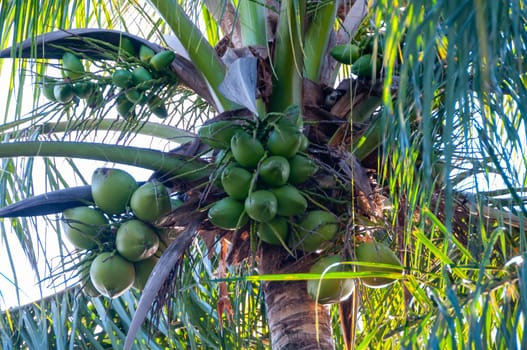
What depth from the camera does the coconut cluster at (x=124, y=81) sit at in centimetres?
254

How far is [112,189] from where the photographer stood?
242 cm

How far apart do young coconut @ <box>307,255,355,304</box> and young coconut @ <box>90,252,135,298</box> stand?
1.56ft

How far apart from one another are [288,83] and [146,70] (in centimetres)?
39

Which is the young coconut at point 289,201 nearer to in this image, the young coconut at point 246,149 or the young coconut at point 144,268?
the young coconut at point 246,149

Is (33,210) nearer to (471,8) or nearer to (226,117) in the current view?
(226,117)

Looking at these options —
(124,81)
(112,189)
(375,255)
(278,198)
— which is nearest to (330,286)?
(375,255)

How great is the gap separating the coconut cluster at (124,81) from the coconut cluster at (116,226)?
23 centimetres

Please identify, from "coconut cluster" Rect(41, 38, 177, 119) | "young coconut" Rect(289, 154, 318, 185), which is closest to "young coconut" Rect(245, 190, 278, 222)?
"young coconut" Rect(289, 154, 318, 185)

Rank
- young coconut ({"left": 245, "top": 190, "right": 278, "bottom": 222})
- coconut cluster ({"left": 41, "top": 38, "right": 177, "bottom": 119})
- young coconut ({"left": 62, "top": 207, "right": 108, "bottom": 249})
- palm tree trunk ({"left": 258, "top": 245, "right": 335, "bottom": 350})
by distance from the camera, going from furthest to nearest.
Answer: coconut cluster ({"left": 41, "top": 38, "right": 177, "bottom": 119}) → young coconut ({"left": 62, "top": 207, "right": 108, "bottom": 249}) → palm tree trunk ({"left": 258, "top": 245, "right": 335, "bottom": 350}) → young coconut ({"left": 245, "top": 190, "right": 278, "bottom": 222})

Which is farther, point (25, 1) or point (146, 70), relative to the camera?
point (146, 70)

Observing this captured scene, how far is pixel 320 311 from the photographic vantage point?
94.1 inches

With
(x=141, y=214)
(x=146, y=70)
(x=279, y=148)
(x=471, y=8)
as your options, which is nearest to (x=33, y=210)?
(x=141, y=214)

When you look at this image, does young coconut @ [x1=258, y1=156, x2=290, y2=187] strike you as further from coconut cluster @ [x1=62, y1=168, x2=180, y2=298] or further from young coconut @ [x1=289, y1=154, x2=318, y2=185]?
coconut cluster @ [x1=62, y1=168, x2=180, y2=298]

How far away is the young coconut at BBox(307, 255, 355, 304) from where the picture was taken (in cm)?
223
